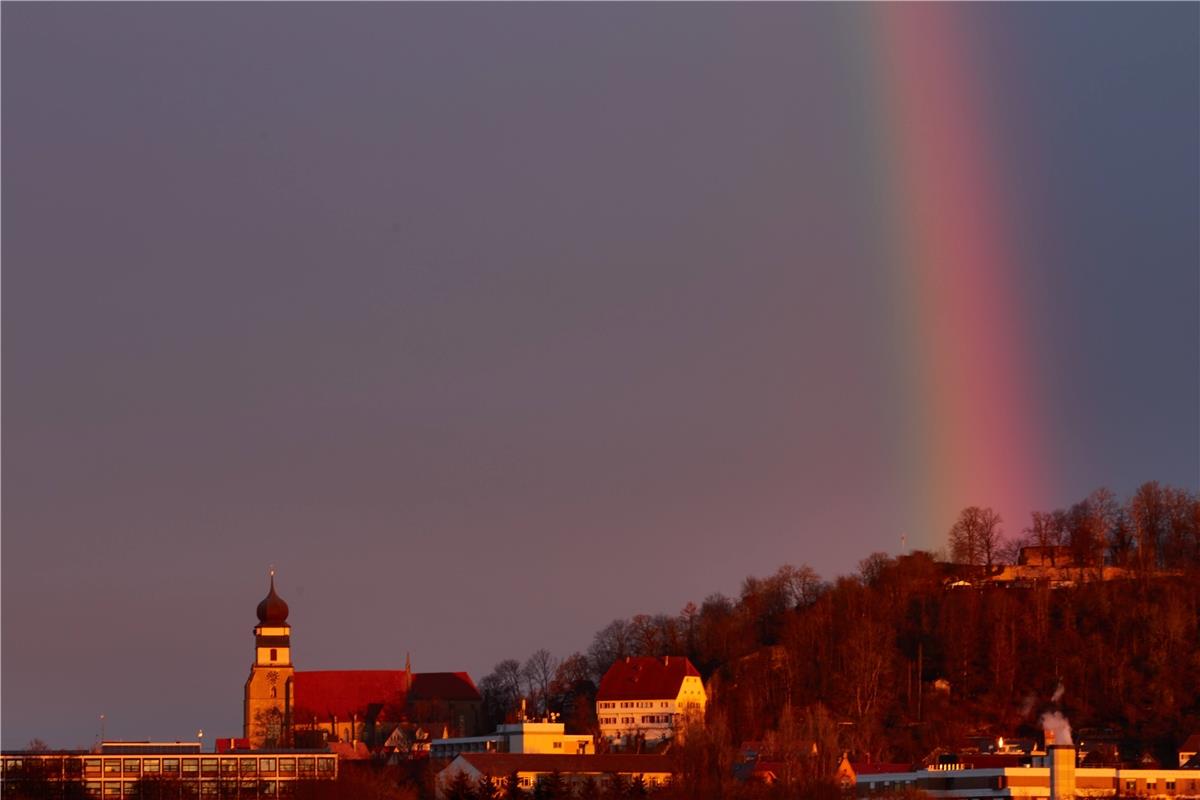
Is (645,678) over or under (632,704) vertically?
over

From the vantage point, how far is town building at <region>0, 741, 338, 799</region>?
145750 millimetres

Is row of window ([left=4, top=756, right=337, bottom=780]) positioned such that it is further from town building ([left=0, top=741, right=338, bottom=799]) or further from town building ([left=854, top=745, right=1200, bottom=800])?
town building ([left=854, top=745, right=1200, bottom=800])

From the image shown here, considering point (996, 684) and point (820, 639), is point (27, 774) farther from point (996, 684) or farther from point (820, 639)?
point (996, 684)

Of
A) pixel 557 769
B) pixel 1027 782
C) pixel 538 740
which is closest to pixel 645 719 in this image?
pixel 538 740

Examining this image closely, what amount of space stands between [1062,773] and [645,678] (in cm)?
4524

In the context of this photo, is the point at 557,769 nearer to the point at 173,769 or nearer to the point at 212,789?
the point at 212,789

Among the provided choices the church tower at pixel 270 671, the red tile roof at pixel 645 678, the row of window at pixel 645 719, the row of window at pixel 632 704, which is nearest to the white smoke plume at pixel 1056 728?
the row of window at pixel 645 719

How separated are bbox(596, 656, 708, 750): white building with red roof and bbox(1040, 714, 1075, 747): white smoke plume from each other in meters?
24.7

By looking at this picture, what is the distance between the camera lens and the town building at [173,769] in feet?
478

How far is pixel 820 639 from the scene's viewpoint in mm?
161750

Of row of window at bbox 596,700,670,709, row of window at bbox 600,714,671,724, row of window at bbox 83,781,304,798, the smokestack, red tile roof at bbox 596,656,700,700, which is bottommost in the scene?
row of window at bbox 83,781,304,798

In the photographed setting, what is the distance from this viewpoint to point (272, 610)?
7776 inches

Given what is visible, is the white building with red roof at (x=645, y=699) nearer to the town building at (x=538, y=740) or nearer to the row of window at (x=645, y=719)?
the row of window at (x=645, y=719)

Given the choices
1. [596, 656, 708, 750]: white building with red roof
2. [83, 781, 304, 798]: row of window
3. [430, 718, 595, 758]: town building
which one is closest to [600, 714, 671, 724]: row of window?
[596, 656, 708, 750]: white building with red roof
